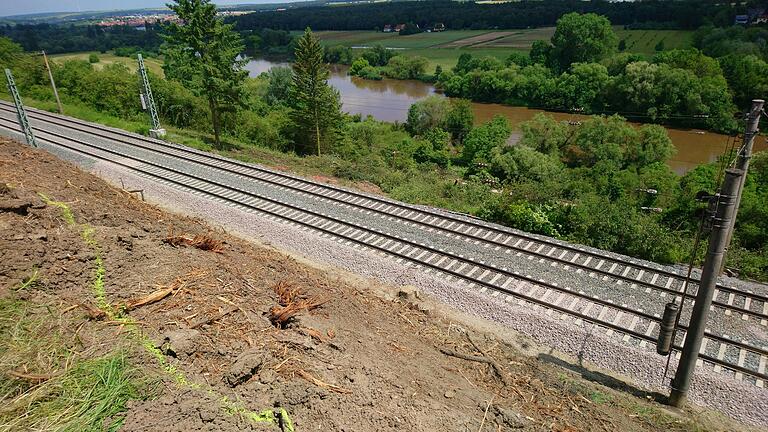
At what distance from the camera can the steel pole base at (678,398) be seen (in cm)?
850

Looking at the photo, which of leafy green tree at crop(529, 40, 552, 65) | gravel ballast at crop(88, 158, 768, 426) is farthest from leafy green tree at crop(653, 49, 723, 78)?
gravel ballast at crop(88, 158, 768, 426)

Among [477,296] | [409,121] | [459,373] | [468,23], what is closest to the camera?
[459,373]

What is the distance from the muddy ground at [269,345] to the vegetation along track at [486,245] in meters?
1.64

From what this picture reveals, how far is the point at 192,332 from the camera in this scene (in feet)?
22.1

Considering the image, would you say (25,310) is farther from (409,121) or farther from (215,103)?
(409,121)

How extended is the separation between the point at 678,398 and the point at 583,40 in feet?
229

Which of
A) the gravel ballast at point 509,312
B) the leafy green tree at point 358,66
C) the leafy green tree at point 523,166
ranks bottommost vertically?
the leafy green tree at point 523,166

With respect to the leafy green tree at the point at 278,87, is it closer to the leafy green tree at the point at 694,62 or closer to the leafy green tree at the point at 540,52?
the leafy green tree at the point at 540,52

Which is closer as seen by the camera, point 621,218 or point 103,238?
point 103,238

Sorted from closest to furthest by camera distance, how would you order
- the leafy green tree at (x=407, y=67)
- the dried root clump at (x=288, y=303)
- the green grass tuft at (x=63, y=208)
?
1. the dried root clump at (x=288, y=303)
2. the green grass tuft at (x=63, y=208)
3. the leafy green tree at (x=407, y=67)

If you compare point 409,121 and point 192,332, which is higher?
point 192,332

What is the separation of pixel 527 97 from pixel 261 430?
61.7 metres

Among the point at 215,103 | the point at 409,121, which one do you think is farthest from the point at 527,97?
the point at 215,103

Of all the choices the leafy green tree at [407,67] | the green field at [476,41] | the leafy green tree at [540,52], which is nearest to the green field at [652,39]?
the green field at [476,41]
